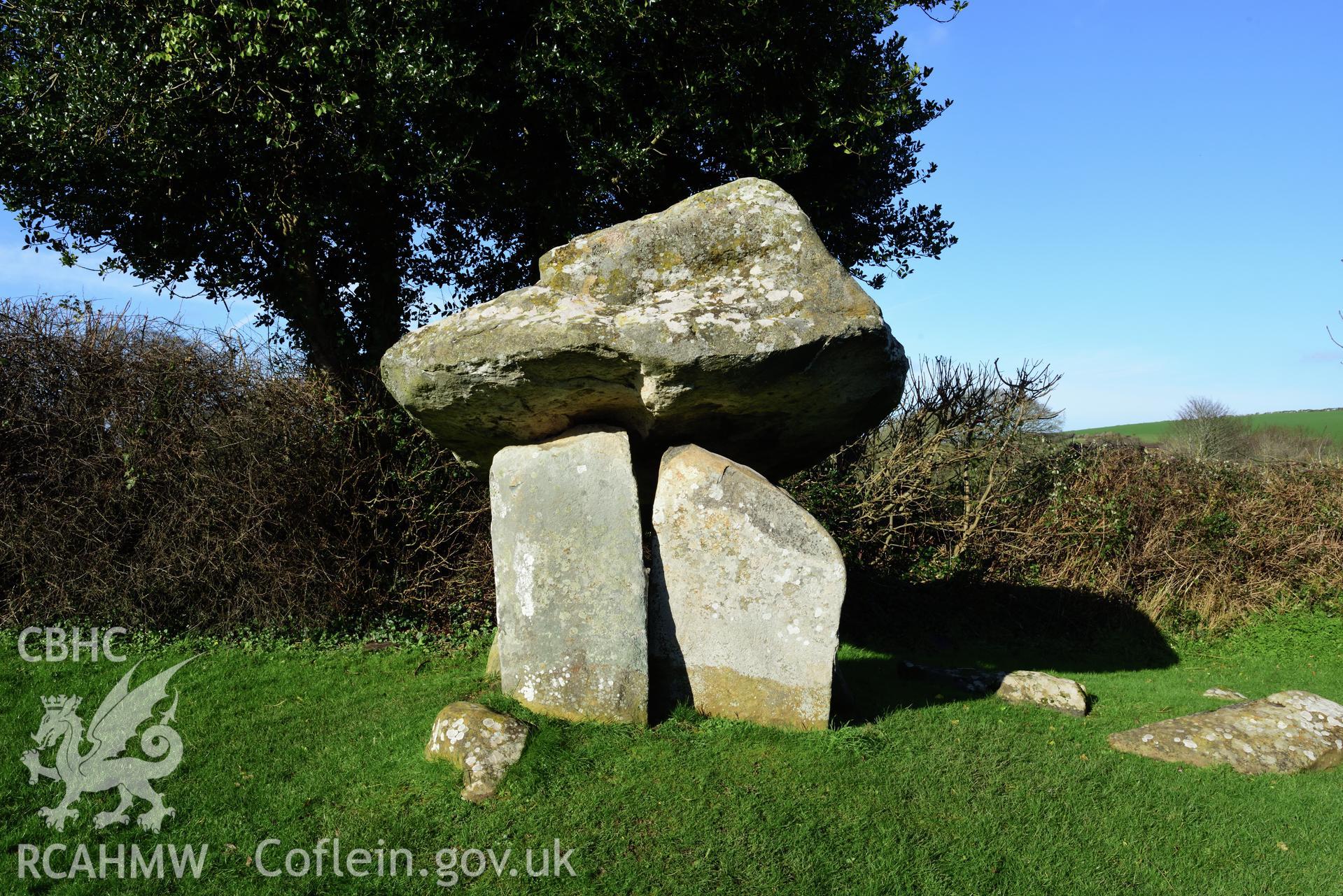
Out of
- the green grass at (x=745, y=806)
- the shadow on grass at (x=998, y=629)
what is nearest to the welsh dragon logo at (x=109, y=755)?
the green grass at (x=745, y=806)

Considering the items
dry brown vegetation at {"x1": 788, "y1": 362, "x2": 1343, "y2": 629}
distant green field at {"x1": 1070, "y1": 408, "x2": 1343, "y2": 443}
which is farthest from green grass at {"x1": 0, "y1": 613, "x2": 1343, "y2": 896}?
distant green field at {"x1": 1070, "y1": 408, "x2": 1343, "y2": 443}

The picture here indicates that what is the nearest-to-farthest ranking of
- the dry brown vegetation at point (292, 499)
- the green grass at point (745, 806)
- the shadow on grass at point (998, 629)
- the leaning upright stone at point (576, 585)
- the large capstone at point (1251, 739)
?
the green grass at point (745, 806) < the leaning upright stone at point (576, 585) < the large capstone at point (1251, 739) < the dry brown vegetation at point (292, 499) < the shadow on grass at point (998, 629)

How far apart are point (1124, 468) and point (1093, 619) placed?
2.09m

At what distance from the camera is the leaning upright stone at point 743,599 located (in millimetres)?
5559

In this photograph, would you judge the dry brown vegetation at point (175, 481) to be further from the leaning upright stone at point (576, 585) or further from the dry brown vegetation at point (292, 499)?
the leaning upright stone at point (576, 585)

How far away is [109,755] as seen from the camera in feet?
17.6

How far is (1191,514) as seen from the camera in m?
11.5

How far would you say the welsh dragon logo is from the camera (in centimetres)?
471

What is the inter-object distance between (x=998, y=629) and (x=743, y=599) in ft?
21.1

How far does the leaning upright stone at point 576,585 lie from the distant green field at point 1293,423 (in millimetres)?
28507

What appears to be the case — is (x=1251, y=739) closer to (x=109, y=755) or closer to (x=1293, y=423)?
(x=109, y=755)

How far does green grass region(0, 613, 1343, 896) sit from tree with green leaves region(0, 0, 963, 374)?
4572mm

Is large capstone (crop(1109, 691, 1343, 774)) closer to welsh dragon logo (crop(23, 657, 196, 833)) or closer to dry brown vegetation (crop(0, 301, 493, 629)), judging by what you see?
welsh dragon logo (crop(23, 657, 196, 833))

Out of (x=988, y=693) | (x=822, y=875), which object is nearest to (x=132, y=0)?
(x=822, y=875)
